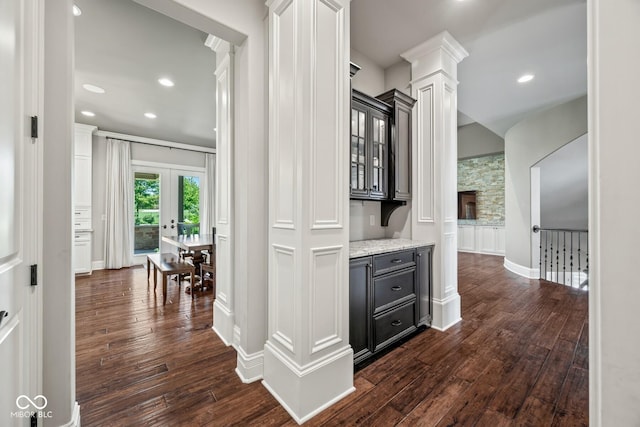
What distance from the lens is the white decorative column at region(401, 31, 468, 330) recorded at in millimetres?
2809

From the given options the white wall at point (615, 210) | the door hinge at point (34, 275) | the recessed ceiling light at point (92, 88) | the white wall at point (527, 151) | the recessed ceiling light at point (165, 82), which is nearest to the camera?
the white wall at point (615, 210)

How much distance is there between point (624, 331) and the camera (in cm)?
61

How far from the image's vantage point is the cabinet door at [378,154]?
2.61 m

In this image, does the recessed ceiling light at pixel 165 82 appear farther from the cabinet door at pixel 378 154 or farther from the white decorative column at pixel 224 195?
the cabinet door at pixel 378 154

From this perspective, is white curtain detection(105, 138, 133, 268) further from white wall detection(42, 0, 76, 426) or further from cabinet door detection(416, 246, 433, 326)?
cabinet door detection(416, 246, 433, 326)

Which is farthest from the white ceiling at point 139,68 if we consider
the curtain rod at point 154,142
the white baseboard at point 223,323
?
the white baseboard at point 223,323

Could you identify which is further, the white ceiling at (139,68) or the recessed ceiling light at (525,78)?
the recessed ceiling light at (525,78)

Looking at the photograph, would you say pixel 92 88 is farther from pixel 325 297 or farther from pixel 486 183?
pixel 486 183

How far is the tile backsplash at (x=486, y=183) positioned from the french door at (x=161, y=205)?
7477mm

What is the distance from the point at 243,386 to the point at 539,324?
10.2 ft

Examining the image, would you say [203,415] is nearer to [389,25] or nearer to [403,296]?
[403,296]

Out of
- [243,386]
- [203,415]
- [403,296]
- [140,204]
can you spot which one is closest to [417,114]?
[403,296]

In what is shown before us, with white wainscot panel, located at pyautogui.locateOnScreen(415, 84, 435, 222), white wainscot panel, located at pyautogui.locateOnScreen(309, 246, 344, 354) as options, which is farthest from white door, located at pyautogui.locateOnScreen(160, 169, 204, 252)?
white wainscot panel, located at pyautogui.locateOnScreen(309, 246, 344, 354)

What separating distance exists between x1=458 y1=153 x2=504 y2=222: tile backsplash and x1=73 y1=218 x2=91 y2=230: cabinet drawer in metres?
9.18
